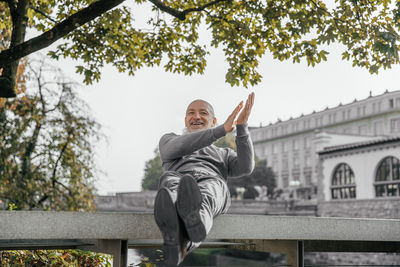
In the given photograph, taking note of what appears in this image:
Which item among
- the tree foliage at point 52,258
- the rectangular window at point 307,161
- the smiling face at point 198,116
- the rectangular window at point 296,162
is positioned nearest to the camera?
the tree foliage at point 52,258

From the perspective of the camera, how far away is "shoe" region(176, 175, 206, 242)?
7.54 feet

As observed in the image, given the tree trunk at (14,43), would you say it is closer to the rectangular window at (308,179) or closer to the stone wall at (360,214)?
the stone wall at (360,214)

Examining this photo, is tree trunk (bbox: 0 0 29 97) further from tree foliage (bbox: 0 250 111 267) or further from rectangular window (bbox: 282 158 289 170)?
rectangular window (bbox: 282 158 289 170)

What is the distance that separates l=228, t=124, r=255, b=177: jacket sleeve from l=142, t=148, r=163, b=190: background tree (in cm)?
5330

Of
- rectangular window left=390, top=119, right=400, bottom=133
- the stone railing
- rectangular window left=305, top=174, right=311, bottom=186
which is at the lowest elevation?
the stone railing

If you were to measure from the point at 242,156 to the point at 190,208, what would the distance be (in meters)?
0.95

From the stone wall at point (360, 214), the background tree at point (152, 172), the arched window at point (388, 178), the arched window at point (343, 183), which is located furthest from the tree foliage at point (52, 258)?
the background tree at point (152, 172)

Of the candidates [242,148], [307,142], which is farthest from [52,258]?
[307,142]

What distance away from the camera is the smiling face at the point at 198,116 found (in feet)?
11.1

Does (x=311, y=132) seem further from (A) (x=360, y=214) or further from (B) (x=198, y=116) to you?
(B) (x=198, y=116)

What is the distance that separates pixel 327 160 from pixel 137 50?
3477cm

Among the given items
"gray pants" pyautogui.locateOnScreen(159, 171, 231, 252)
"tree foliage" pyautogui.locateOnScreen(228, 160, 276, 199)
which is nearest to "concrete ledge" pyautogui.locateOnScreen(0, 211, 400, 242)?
"gray pants" pyautogui.locateOnScreen(159, 171, 231, 252)

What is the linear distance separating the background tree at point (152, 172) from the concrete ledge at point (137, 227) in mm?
53306

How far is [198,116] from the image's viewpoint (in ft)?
11.0
